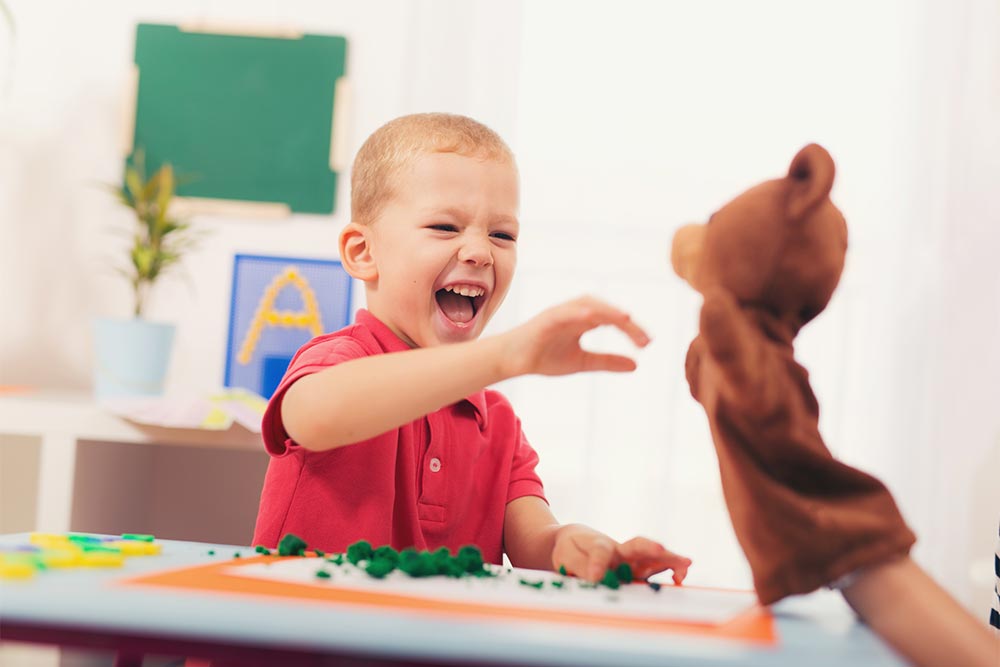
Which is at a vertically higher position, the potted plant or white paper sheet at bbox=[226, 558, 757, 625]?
the potted plant

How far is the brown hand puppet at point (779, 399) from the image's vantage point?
1.72 feet

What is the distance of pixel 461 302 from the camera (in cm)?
100

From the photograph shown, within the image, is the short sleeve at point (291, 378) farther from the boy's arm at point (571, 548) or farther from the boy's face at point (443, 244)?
the boy's arm at point (571, 548)

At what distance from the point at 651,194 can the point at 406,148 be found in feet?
3.80

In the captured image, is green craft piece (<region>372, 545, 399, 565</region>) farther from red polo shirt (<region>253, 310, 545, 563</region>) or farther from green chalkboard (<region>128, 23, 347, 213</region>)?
green chalkboard (<region>128, 23, 347, 213</region>)

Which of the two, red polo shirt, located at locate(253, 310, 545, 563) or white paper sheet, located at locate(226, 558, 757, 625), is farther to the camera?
red polo shirt, located at locate(253, 310, 545, 563)

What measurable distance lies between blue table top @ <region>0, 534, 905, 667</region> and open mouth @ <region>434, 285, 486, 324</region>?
0.56 m

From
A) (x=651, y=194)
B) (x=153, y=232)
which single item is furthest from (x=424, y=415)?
(x=651, y=194)

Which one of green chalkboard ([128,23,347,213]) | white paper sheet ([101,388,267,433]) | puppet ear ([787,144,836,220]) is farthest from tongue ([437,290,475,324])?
green chalkboard ([128,23,347,213])

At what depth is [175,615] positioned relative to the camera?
398mm

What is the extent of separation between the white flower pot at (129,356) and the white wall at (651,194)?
26 cm

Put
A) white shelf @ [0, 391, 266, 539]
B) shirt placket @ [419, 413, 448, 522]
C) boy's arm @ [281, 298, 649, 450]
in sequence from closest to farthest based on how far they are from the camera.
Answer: boy's arm @ [281, 298, 649, 450], shirt placket @ [419, 413, 448, 522], white shelf @ [0, 391, 266, 539]

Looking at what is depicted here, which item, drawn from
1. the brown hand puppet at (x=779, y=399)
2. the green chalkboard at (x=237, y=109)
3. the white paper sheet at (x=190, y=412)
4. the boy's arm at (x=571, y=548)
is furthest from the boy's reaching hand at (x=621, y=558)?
the green chalkboard at (x=237, y=109)

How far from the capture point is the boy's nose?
0.94m
